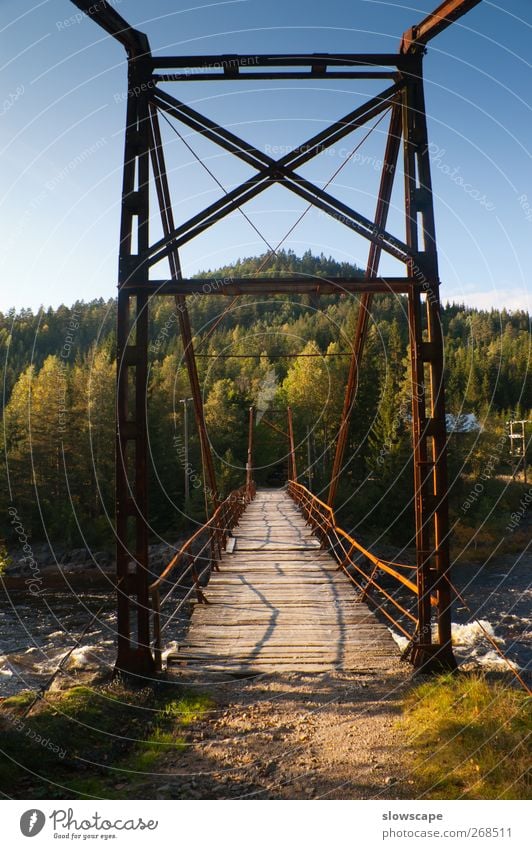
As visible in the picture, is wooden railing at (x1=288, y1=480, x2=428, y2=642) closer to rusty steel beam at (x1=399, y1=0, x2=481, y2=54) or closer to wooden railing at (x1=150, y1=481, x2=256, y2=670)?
wooden railing at (x1=150, y1=481, x2=256, y2=670)

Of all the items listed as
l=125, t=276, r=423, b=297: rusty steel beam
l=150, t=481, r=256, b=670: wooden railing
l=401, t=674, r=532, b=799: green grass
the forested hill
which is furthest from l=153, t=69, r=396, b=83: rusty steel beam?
the forested hill

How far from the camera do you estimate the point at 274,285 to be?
19.9ft

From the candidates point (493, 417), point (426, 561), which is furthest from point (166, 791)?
point (493, 417)

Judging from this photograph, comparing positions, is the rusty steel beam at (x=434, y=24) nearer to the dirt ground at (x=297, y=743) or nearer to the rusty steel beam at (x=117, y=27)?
the rusty steel beam at (x=117, y=27)

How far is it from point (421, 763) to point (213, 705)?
200 centimetres

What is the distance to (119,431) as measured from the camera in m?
5.76

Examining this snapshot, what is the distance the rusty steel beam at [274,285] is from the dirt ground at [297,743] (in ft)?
12.7

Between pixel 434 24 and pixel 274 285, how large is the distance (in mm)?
2795

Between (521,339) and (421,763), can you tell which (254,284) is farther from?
(521,339)

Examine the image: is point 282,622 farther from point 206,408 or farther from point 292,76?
point 206,408

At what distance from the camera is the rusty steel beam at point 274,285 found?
590 centimetres

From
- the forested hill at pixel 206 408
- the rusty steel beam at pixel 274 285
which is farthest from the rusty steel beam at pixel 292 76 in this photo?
the forested hill at pixel 206 408
